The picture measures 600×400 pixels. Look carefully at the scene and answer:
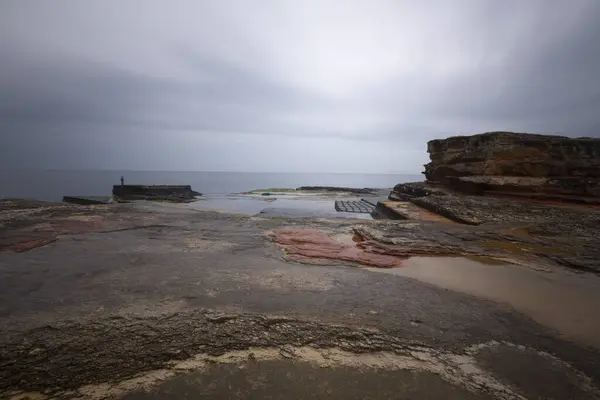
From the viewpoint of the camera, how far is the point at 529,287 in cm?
309

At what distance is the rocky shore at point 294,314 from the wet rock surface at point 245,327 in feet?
0.04

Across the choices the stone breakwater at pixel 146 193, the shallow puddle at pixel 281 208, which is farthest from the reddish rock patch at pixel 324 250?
the stone breakwater at pixel 146 193

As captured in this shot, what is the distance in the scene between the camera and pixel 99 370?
5.42 ft

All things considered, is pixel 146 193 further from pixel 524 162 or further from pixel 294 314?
pixel 294 314

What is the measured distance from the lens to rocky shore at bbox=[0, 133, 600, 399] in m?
1.64

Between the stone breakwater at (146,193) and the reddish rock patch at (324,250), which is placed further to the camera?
the stone breakwater at (146,193)

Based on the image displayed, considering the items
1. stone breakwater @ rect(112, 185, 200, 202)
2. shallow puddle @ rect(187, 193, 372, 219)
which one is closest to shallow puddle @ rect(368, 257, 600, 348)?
shallow puddle @ rect(187, 193, 372, 219)

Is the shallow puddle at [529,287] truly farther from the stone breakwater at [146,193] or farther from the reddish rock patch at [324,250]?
the stone breakwater at [146,193]

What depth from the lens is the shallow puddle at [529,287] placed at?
7.82ft

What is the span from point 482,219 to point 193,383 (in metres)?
6.82

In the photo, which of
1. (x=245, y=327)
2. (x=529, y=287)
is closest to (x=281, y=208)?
(x=529, y=287)

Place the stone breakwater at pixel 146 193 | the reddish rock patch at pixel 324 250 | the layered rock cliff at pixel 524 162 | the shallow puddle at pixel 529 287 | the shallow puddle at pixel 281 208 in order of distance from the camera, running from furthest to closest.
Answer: the stone breakwater at pixel 146 193 < the shallow puddle at pixel 281 208 < the layered rock cliff at pixel 524 162 < the reddish rock patch at pixel 324 250 < the shallow puddle at pixel 529 287

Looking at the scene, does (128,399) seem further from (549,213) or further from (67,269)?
(549,213)

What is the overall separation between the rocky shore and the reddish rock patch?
0.11 feet
